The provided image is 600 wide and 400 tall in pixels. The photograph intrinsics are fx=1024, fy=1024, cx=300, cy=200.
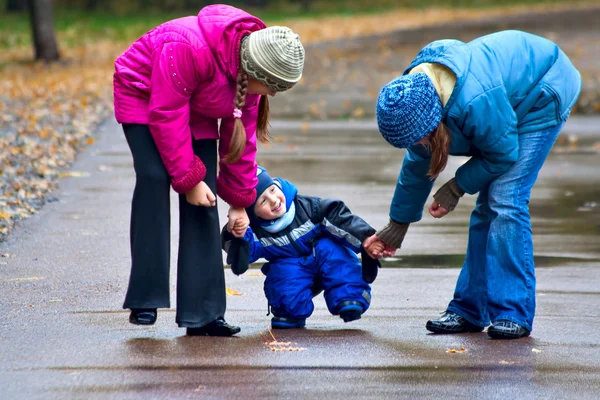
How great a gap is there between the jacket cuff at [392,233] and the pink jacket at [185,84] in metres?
0.80

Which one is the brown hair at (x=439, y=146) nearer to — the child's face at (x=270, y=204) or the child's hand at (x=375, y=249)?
the child's hand at (x=375, y=249)

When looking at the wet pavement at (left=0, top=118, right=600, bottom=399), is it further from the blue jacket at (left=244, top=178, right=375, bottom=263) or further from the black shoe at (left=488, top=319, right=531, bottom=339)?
the blue jacket at (left=244, top=178, right=375, bottom=263)

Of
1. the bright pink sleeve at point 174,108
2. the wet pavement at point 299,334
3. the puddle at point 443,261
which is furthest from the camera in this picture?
the puddle at point 443,261

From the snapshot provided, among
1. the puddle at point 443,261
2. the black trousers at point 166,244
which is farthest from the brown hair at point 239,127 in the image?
the puddle at point 443,261

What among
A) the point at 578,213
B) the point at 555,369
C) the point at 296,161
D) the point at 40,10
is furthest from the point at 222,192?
the point at 40,10

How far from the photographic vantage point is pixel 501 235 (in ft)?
14.9

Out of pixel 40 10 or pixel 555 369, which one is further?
pixel 40 10

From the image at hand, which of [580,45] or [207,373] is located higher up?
[580,45]

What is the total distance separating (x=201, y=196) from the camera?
14.2 ft

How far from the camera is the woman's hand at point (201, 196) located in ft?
14.2

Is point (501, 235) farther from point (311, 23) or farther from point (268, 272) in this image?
point (311, 23)

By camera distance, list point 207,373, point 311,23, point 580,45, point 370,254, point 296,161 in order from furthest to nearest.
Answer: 1. point 311,23
2. point 580,45
3. point 296,161
4. point 370,254
5. point 207,373

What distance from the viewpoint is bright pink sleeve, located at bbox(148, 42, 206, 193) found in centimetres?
412

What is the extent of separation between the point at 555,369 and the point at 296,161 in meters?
6.33
